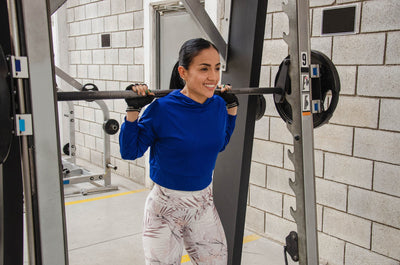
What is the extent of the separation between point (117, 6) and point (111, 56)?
2.16ft

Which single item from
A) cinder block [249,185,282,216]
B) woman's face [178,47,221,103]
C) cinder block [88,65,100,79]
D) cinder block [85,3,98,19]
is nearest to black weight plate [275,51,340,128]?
woman's face [178,47,221,103]

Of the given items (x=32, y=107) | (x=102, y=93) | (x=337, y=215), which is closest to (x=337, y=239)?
(x=337, y=215)

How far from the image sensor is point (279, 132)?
3.18m

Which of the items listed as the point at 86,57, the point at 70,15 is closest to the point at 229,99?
the point at 86,57

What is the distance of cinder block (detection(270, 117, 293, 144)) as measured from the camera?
311 cm

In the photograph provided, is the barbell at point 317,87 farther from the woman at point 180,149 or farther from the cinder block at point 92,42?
the cinder block at point 92,42

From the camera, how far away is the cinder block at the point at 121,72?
5090mm

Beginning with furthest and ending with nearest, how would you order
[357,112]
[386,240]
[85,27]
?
[85,27], [357,112], [386,240]

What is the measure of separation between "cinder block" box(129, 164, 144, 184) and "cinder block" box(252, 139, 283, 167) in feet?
6.68

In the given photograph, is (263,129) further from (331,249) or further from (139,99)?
(139,99)

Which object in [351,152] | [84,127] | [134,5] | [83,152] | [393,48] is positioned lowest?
[83,152]

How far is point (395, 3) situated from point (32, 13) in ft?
6.99

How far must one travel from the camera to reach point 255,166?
342cm

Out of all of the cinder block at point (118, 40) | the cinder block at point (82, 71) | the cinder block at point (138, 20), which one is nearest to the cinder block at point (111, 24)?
the cinder block at point (118, 40)
